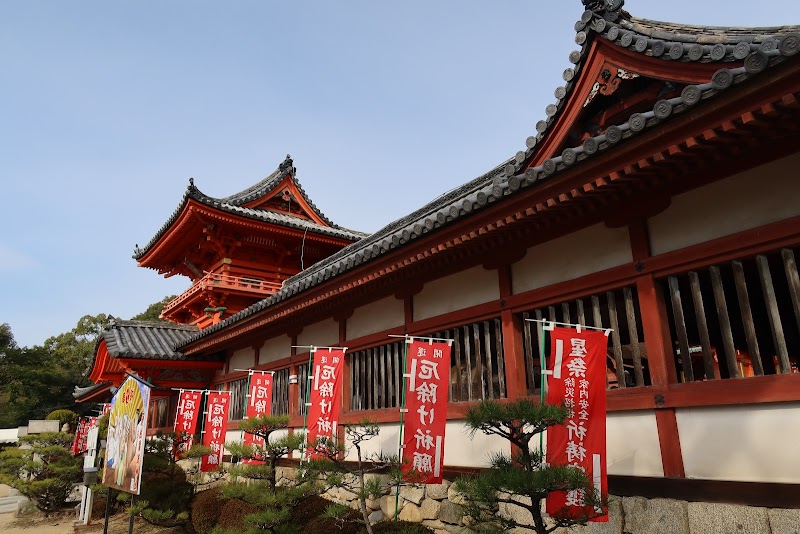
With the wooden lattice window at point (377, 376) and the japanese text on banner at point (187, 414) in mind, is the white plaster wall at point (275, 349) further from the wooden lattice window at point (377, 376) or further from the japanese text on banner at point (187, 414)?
the wooden lattice window at point (377, 376)

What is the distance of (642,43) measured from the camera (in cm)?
533

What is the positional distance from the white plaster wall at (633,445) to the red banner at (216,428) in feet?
31.6

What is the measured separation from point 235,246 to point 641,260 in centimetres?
1494

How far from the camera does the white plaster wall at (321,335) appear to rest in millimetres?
10750

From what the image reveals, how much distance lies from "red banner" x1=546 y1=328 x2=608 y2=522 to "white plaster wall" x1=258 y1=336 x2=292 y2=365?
26.6 feet

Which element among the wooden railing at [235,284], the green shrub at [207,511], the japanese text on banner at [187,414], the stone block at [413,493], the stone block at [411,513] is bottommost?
the green shrub at [207,511]

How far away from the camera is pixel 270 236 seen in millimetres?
18375

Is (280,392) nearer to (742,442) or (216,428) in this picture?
(216,428)

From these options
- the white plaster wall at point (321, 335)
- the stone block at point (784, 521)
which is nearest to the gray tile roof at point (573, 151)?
the white plaster wall at point (321, 335)

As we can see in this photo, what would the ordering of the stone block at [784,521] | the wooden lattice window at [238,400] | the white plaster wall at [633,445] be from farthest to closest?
the wooden lattice window at [238,400]
the white plaster wall at [633,445]
the stone block at [784,521]

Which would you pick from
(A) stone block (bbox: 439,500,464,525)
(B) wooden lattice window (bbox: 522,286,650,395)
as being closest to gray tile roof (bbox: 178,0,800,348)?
(B) wooden lattice window (bbox: 522,286,650,395)

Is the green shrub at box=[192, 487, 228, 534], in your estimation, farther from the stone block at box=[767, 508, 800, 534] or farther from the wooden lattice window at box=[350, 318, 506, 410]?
the stone block at box=[767, 508, 800, 534]

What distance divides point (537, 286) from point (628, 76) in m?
2.62

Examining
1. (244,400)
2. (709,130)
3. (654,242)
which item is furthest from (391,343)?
(244,400)
